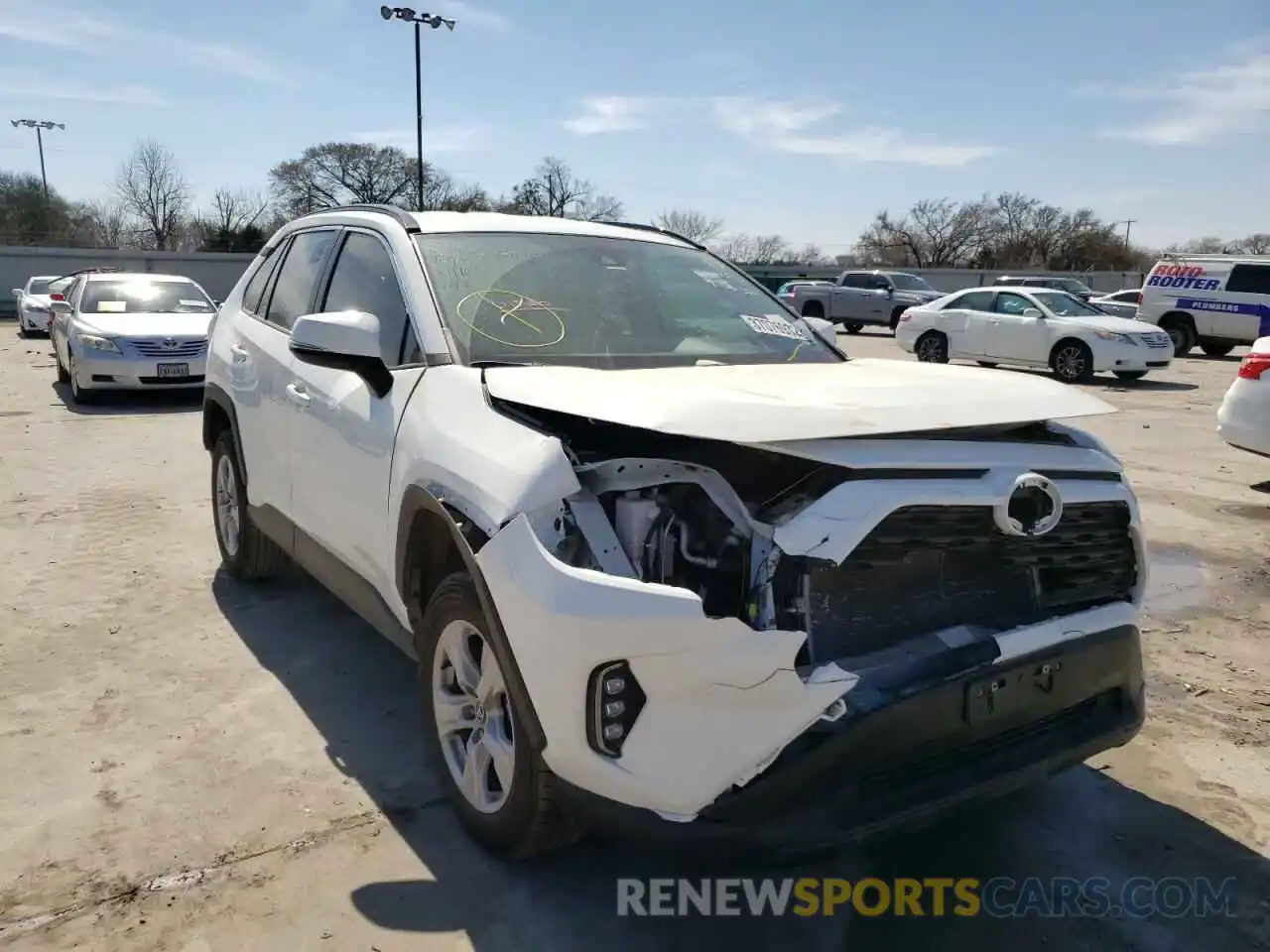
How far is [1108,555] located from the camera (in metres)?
2.79

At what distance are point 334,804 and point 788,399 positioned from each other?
6.33 feet

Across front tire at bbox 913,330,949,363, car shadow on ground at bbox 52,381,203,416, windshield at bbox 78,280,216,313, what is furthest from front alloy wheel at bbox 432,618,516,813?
front tire at bbox 913,330,949,363

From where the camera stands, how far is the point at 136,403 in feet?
39.7

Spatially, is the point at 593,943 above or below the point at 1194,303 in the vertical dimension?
below

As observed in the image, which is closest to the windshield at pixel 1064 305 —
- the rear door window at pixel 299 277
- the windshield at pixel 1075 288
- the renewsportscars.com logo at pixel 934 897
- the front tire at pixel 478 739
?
the rear door window at pixel 299 277

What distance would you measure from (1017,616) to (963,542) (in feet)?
1.14

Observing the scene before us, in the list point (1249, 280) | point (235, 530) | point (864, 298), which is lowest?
point (235, 530)

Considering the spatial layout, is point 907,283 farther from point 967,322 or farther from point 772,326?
point 772,326

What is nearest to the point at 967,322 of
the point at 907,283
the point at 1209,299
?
the point at 1209,299

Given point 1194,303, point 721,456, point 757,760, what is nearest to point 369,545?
point 721,456

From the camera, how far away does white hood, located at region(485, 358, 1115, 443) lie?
2.30 meters

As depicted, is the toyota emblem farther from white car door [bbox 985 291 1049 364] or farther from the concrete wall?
the concrete wall

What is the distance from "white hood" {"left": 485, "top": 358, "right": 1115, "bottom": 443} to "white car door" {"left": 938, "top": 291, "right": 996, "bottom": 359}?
14840 millimetres

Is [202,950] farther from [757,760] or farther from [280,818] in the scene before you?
[757,760]
